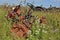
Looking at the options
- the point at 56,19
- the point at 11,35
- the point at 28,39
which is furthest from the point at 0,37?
the point at 56,19

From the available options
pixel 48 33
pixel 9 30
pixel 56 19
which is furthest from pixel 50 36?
pixel 56 19

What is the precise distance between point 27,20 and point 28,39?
2.92 ft

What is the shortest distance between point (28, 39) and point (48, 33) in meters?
0.76

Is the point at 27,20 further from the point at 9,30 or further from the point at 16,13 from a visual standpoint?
the point at 9,30

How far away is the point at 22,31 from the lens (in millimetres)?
5434

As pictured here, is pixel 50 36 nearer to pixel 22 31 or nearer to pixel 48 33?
pixel 48 33

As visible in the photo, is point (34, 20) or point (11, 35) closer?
point (11, 35)

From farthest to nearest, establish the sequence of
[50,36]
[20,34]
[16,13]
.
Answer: [16,13]
[50,36]
[20,34]

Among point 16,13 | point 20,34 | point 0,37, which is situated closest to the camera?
point 0,37

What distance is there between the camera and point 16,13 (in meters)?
6.02

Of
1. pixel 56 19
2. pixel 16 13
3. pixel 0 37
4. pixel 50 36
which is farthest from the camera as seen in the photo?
pixel 56 19

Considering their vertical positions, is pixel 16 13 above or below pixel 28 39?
above

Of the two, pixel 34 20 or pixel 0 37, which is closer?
pixel 0 37

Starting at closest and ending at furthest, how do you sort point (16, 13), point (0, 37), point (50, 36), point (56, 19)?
point (0, 37), point (50, 36), point (16, 13), point (56, 19)
